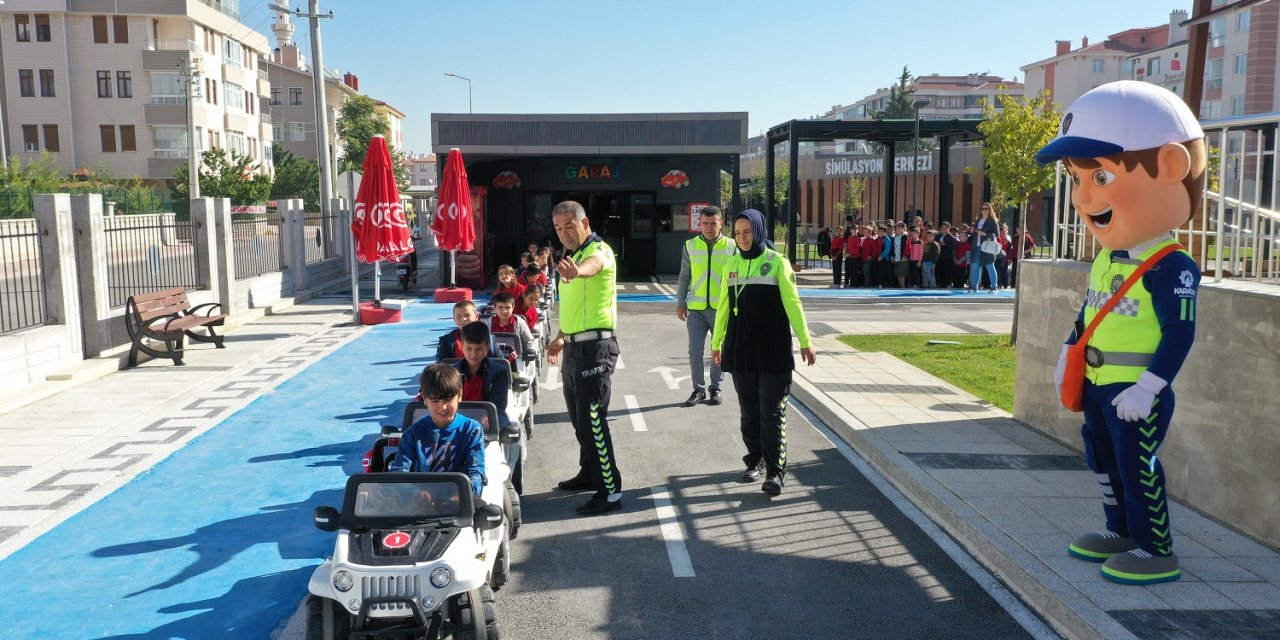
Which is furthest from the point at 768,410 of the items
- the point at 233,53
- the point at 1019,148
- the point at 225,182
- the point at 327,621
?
the point at 233,53

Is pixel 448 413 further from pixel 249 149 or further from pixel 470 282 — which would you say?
pixel 249 149

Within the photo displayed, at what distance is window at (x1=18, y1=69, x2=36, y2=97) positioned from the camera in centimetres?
5700

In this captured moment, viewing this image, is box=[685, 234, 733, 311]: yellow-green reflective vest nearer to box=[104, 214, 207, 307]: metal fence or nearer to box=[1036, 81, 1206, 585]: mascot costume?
box=[1036, 81, 1206, 585]: mascot costume

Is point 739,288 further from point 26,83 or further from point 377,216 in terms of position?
point 26,83

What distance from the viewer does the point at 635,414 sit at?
34.4ft

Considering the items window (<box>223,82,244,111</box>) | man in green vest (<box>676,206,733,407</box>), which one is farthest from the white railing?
window (<box>223,82,244,111</box>)

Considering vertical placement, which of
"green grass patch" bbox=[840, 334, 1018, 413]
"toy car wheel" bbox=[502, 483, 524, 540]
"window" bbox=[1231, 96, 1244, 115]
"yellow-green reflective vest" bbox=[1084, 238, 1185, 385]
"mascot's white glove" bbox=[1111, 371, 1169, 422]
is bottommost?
"green grass patch" bbox=[840, 334, 1018, 413]

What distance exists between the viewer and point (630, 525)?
6785 millimetres

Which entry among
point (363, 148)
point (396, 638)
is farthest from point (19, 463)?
point (363, 148)

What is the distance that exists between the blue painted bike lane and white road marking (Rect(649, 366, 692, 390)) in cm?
341

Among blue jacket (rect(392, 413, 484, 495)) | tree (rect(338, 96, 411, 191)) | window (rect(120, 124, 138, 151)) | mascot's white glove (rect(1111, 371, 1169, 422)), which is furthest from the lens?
tree (rect(338, 96, 411, 191))

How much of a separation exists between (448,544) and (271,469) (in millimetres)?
4281

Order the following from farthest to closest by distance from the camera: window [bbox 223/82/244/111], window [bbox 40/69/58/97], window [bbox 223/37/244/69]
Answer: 1. window [bbox 223/37/244/69]
2. window [bbox 223/82/244/111]
3. window [bbox 40/69/58/97]

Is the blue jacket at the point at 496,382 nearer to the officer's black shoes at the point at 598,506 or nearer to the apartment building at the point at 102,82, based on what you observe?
the officer's black shoes at the point at 598,506
